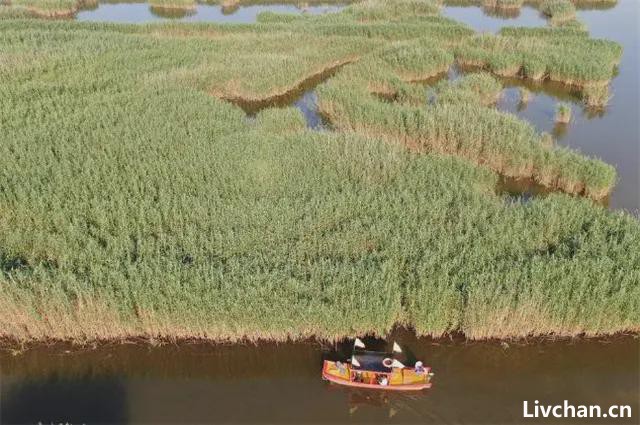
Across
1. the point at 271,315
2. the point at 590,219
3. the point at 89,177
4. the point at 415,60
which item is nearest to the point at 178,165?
the point at 89,177

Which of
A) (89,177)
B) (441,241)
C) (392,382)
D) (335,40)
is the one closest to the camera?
(392,382)

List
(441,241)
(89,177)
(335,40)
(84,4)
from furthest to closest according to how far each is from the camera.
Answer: (84,4)
(335,40)
(89,177)
(441,241)

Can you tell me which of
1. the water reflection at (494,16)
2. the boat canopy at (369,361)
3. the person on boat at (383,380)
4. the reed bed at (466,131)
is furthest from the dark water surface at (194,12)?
the person on boat at (383,380)

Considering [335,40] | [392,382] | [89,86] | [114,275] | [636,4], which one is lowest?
[392,382]

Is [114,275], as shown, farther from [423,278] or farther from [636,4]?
[636,4]

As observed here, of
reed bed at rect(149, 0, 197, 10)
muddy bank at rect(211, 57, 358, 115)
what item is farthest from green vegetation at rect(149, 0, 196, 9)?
muddy bank at rect(211, 57, 358, 115)

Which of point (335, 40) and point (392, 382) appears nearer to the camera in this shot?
point (392, 382)

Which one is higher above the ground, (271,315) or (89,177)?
(89,177)
